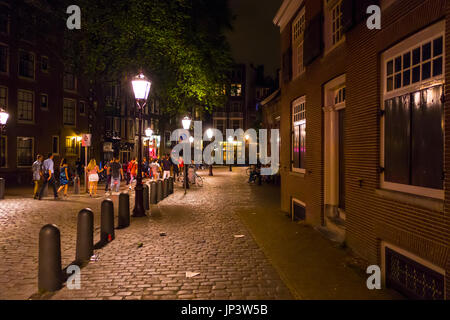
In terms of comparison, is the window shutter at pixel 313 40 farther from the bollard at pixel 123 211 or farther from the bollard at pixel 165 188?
the bollard at pixel 165 188

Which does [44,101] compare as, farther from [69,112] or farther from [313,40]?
[313,40]

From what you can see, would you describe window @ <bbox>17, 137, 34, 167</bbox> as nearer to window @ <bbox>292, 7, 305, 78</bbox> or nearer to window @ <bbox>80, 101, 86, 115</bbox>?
window @ <bbox>80, 101, 86, 115</bbox>

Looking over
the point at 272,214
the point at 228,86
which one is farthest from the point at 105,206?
the point at 228,86

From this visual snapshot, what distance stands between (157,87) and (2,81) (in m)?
11.0

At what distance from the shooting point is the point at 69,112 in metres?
30.2

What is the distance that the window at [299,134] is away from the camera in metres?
10.4

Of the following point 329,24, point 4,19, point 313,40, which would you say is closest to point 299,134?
point 313,40

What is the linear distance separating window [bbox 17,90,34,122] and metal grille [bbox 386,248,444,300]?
2690cm

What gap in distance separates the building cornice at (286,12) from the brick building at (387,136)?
1670 mm

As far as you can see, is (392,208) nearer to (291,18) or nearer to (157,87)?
(291,18)

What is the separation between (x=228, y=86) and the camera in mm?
25375

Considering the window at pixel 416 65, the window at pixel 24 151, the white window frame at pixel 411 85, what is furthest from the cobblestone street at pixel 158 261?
the window at pixel 24 151

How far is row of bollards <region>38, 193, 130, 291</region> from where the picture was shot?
4973 millimetres
